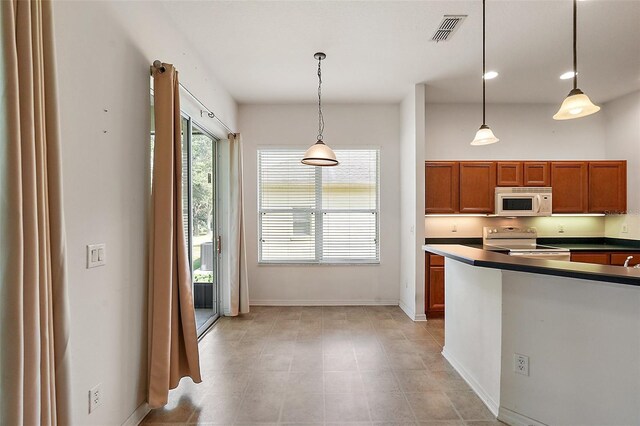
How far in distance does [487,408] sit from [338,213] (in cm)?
321

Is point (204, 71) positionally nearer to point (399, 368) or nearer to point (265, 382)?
point (265, 382)

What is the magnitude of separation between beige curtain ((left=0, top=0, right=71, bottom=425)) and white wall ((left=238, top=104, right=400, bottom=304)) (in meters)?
3.62

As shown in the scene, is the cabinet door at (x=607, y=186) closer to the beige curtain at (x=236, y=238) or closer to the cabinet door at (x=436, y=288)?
the cabinet door at (x=436, y=288)

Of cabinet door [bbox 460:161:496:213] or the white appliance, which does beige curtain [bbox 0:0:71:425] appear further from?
the white appliance

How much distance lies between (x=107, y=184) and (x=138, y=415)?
1.61 metres

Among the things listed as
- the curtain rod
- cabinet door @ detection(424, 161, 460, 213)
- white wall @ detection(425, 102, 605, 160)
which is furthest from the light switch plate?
white wall @ detection(425, 102, 605, 160)

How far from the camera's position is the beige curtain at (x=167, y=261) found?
221 cm

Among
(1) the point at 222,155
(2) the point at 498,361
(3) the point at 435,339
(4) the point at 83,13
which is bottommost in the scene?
(3) the point at 435,339

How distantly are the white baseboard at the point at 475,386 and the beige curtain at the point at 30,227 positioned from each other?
2.55 meters

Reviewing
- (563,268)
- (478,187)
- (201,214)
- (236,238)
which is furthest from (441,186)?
(201,214)

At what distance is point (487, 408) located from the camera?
229cm

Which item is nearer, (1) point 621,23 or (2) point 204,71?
(1) point 621,23

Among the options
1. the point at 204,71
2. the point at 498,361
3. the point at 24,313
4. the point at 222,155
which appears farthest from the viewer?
the point at 222,155

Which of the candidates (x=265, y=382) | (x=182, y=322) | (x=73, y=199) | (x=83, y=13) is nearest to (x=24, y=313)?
(x=73, y=199)
